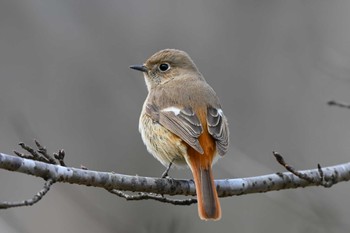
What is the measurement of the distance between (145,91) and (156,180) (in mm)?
4578

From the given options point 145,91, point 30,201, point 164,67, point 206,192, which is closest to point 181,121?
point 206,192

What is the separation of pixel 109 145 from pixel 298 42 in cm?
327

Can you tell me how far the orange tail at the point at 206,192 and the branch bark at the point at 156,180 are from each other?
12 centimetres

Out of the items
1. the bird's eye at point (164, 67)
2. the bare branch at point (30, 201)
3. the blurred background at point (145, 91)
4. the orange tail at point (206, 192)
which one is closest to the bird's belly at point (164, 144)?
the orange tail at point (206, 192)

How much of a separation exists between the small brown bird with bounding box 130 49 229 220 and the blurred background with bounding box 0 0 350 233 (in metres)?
1.66

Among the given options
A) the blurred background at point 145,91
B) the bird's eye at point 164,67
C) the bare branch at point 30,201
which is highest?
the bare branch at point 30,201

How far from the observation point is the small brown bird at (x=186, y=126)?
4859 mm

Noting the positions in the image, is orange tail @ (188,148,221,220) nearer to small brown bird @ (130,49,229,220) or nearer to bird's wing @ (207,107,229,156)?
small brown bird @ (130,49,229,220)

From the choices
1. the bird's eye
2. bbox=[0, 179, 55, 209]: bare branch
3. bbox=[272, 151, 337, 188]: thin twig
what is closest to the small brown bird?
the bird's eye

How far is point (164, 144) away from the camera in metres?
5.43

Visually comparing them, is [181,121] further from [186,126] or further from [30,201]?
[30,201]

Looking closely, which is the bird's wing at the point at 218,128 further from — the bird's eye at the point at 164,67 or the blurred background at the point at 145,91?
the blurred background at the point at 145,91

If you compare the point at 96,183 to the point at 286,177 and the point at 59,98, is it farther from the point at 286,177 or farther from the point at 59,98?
the point at 59,98

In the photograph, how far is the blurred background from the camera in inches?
344
